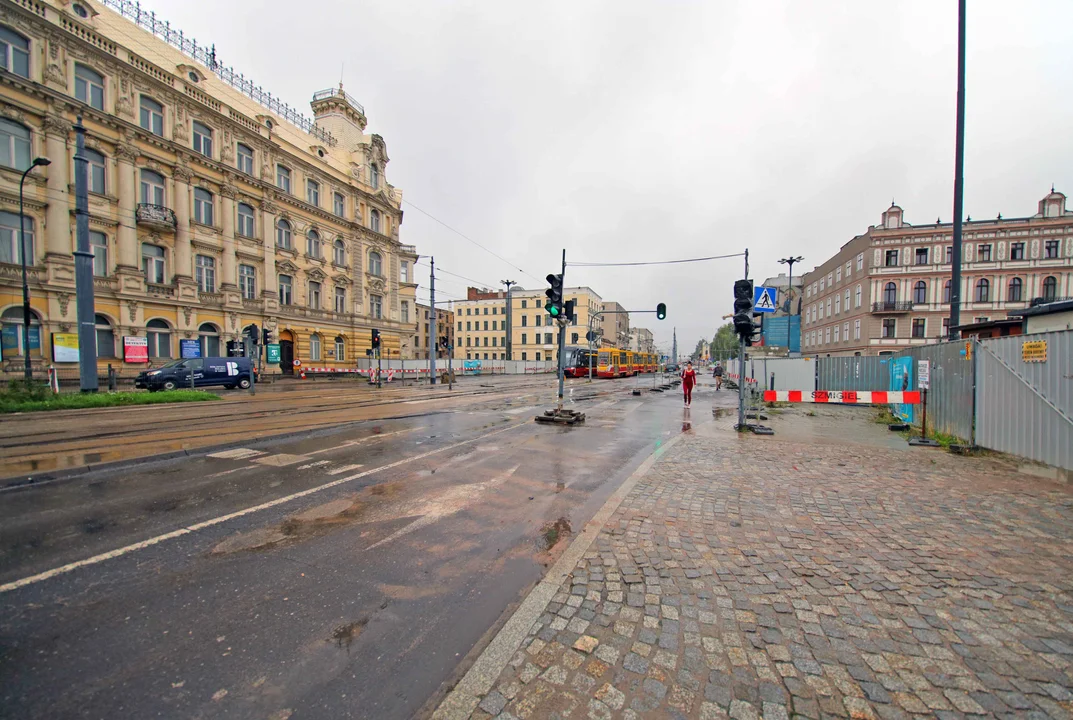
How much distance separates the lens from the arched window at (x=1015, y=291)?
3884 centimetres

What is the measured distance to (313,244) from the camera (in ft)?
119

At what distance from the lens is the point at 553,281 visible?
11062 millimetres

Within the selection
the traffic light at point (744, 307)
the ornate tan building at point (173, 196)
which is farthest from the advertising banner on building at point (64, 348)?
the traffic light at point (744, 307)

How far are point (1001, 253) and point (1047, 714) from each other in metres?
56.2

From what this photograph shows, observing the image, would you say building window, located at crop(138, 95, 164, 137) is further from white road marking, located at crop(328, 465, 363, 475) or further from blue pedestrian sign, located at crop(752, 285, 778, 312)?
blue pedestrian sign, located at crop(752, 285, 778, 312)

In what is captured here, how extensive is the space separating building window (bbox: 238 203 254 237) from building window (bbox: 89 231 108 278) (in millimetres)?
7876

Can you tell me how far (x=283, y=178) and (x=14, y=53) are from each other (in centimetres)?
1419

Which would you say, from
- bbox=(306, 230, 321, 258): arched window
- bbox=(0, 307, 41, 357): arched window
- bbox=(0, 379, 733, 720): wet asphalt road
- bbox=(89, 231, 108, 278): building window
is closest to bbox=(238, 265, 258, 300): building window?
bbox=(306, 230, 321, 258): arched window

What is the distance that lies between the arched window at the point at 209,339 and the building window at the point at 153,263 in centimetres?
358

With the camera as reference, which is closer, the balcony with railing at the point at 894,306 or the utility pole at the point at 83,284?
the utility pole at the point at 83,284

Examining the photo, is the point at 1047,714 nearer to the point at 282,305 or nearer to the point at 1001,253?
the point at 282,305

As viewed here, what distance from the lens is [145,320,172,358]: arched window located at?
2552cm

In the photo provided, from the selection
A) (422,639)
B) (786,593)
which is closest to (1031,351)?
(786,593)

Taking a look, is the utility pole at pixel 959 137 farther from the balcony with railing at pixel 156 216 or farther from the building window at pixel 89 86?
the building window at pixel 89 86
